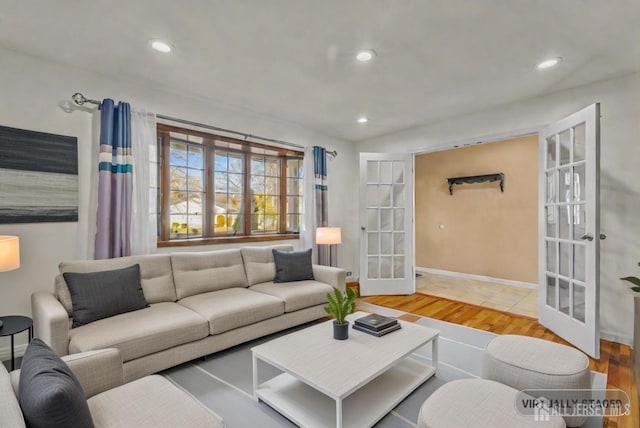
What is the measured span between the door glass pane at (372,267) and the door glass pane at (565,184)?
7.93 ft

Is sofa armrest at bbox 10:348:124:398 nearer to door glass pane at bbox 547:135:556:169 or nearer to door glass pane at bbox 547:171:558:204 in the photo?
door glass pane at bbox 547:171:558:204

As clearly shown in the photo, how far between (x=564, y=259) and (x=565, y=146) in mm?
1101

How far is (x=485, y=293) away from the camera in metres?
4.77

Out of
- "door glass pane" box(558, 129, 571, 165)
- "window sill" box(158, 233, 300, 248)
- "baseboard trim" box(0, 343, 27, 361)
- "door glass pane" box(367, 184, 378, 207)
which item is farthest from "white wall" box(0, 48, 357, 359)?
"door glass pane" box(558, 129, 571, 165)

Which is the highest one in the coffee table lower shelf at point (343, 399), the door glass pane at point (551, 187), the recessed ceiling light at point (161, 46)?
the recessed ceiling light at point (161, 46)

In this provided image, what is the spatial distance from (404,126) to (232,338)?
367 cm

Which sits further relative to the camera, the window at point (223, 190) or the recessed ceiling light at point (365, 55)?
the window at point (223, 190)

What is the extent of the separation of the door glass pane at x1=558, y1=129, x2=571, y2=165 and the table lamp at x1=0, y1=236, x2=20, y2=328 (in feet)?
15.1

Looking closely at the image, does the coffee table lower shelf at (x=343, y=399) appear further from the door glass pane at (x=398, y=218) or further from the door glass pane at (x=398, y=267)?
the door glass pane at (x=398, y=218)

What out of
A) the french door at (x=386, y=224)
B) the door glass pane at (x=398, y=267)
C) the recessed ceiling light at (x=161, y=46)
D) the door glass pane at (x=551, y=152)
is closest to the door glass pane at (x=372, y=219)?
the french door at (x=386, y=224)

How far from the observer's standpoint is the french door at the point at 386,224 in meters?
4.71

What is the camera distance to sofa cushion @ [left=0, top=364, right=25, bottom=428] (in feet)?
2.78

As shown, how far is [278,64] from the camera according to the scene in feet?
→ 9.10

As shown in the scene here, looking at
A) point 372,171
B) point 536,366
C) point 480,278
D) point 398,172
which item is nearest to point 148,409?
point 536,366
